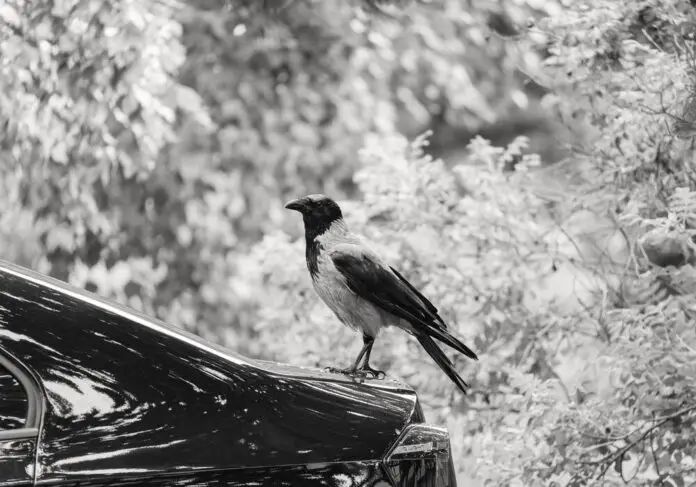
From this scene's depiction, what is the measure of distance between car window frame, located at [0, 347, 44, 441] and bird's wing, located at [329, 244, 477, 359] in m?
1.65

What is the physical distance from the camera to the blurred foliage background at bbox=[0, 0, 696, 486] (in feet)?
14.2

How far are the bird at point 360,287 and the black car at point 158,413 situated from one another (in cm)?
120

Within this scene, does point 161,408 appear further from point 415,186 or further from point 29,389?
point 415,186

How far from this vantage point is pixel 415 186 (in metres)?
5.31

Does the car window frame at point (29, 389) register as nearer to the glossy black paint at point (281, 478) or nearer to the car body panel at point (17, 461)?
the car body panel at point (17, 461)

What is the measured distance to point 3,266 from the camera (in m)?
2.54

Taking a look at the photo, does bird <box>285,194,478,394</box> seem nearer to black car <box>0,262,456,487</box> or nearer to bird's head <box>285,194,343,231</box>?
bird's head <box>285,194,343,231</box>

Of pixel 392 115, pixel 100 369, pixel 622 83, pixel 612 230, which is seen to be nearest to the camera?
pixel 100 369

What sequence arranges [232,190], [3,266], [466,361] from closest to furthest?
[3,266] < [466,361] < [232,190]

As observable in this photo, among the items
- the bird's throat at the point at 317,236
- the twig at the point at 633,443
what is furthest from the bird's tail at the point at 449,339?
the twig at the point at 633,443

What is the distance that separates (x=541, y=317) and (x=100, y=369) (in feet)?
10.2

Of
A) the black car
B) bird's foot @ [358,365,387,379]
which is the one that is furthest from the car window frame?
bird's foot @ [358,365,387,379]

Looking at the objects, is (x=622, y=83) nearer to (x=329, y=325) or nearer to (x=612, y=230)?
(x=612, y=230)

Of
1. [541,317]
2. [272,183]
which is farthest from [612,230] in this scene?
[272,183]
